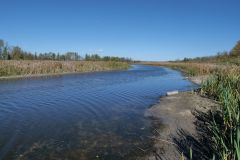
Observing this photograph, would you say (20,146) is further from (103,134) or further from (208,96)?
(208,96)

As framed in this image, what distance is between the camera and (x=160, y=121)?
388 inches

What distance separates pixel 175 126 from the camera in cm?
906

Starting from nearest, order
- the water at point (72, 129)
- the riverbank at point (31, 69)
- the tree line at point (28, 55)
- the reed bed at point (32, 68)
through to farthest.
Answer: the water at point (72, 129) < the riverbank at point (31, 69) < the reed bed at point (32, 68) < the tree line at point (28, 55)

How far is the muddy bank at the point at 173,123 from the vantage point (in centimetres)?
687

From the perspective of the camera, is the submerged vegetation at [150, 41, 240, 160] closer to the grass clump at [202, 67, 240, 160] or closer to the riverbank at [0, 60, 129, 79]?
the grass clump at [202, 67, 240, 160]

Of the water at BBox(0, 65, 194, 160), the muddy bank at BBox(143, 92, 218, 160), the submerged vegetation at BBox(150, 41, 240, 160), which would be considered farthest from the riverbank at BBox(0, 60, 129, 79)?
the submerged vegetation at BBox(150, 41, 240, 160)

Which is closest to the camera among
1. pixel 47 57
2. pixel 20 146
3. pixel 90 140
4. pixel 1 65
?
pixel 20 146

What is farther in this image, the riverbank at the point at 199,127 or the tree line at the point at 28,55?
the tree line at the point at 28,55

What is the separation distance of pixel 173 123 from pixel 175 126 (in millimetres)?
370

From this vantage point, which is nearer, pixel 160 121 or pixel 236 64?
pixel 160 121

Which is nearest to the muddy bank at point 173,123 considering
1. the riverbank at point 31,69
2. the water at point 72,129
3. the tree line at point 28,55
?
the water at point 72,129

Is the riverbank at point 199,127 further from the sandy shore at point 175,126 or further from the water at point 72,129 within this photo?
the water at point 72,129

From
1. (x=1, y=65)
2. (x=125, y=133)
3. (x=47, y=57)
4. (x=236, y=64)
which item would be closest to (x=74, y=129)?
(x=125, y=133)

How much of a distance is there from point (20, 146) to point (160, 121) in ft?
16.3
